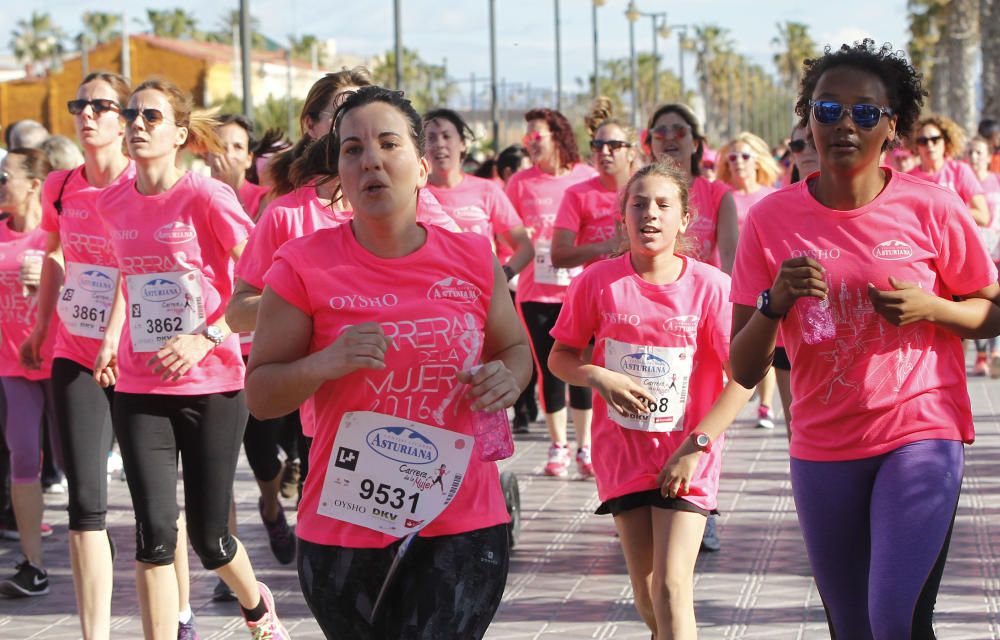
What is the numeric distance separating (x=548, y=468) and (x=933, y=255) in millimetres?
6218

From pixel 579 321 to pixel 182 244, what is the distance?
1476 millimetres

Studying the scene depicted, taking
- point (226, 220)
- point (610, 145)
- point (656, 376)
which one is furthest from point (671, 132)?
point (226, 220)

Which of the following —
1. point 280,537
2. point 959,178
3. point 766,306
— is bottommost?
point 280,537

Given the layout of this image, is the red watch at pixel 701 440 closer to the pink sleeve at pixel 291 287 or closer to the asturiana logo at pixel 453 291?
the asturiana logo at pixel 453 291

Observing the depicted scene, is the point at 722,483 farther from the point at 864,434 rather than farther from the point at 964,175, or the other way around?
the point at 864,434

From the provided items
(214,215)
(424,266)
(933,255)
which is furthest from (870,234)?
(214,215)

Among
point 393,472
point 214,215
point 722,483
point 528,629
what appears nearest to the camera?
point 393,472

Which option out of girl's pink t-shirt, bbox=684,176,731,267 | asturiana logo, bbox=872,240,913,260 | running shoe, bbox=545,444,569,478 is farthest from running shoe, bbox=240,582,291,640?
running shoe, bbox=545,444,569,478

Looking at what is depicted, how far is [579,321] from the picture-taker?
550 centimetres

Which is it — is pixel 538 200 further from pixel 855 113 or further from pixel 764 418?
pixel 855 113

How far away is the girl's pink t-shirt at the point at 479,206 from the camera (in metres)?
9.32

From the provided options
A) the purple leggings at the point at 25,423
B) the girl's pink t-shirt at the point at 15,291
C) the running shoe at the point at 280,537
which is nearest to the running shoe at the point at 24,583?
Answer: the purple leggings at the point at 25,423

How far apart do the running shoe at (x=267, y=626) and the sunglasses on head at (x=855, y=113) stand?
9.74 feet

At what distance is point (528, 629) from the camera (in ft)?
20.6
